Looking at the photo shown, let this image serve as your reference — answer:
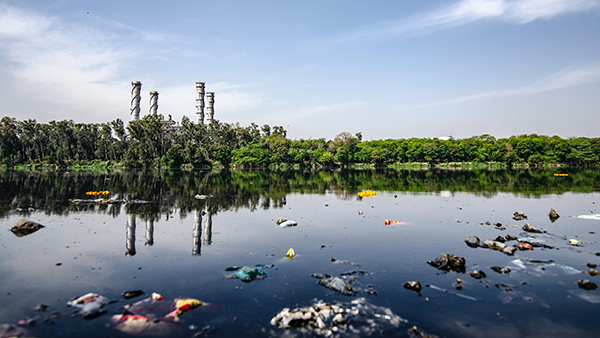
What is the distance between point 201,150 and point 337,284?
9165 cm

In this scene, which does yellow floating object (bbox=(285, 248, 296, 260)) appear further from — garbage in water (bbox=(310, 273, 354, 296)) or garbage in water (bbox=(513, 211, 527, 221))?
garbage in water (bbox=(513, 211, 527, 221))

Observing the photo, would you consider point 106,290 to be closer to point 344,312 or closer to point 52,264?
point 52,264

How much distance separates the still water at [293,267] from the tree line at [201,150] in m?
74.6

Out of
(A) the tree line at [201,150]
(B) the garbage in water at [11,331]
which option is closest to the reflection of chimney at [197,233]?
(B) the garbage in water at [11,331]

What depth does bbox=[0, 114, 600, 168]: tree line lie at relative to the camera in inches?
3570

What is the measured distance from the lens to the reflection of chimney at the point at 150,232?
14.7 meters

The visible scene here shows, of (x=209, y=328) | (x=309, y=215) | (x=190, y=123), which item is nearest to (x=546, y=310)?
(x=209, y=328)

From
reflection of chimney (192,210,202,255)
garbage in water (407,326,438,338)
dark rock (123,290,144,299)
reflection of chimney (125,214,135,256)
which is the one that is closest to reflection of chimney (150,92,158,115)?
reflection of chimney (192,210,202,255)

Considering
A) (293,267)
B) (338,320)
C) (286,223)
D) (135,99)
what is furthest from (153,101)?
(338,320)

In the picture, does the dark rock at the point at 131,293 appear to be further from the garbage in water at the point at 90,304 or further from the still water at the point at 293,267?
the garbage in water at the point at 90,304

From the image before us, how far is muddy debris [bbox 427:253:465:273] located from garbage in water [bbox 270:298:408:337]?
12.8ft

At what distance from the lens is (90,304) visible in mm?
8594

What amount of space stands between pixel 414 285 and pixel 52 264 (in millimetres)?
12062

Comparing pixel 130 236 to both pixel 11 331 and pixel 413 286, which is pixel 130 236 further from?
pixel 413 286
